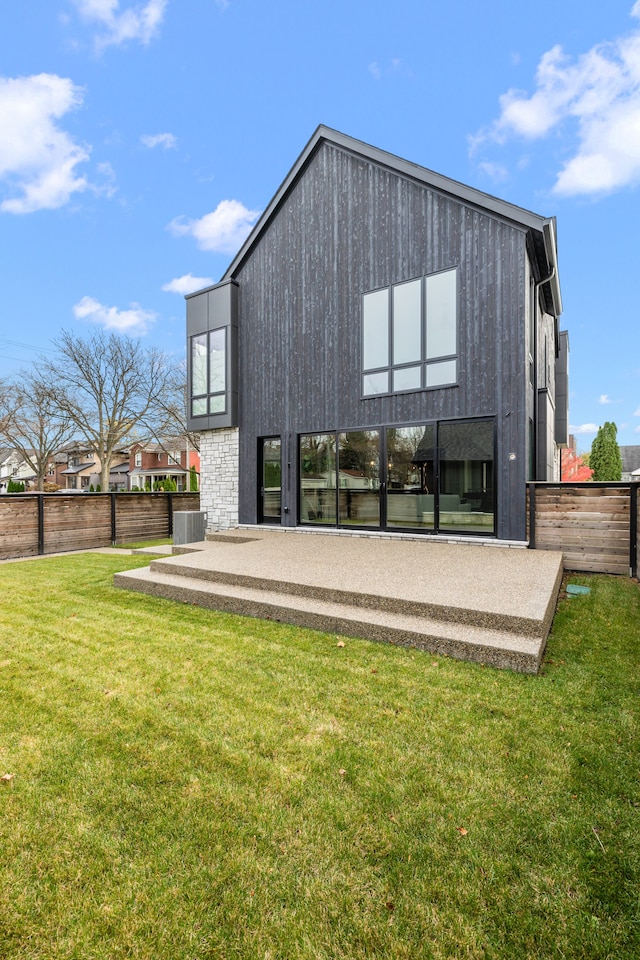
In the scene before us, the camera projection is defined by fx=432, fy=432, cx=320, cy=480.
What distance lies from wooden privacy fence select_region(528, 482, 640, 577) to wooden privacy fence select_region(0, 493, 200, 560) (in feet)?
33.2

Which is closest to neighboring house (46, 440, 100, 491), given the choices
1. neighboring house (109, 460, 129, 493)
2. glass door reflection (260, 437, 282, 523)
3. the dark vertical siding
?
neighboring house (109, 460, 129, 493)

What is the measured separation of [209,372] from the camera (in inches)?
475

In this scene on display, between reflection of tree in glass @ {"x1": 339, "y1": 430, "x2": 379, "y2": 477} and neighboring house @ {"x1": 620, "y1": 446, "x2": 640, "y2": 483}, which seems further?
neighboring house @ {"x1": 620, "y1": 446, "x2": 640, "y2": 483}

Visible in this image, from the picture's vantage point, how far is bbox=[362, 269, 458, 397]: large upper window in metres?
8.55

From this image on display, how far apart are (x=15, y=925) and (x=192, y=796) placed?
2.48 ft

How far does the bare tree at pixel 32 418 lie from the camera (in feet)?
87.9

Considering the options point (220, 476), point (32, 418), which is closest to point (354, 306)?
point (220, 476)

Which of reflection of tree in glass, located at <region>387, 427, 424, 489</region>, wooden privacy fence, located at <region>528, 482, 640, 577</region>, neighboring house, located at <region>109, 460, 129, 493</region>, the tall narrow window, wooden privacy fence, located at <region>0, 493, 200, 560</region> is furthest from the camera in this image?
neighboring house, located at <region>109, 460, 129, 493</region>

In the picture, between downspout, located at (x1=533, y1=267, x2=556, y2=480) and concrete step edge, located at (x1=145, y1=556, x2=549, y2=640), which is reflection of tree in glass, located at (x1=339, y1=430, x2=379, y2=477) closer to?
downspout, located at (x1=533, y1=267, x2=556, y2=480)

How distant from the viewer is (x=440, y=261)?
8633 millimetres

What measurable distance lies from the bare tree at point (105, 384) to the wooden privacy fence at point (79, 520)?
15586 mm

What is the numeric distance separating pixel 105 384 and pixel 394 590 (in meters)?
27.8

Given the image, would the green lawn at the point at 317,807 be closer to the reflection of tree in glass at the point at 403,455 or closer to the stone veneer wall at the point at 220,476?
the reflection of tree in glass at the point at 403,455

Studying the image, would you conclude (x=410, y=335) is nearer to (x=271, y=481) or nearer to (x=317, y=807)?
(x=271, y=481)
